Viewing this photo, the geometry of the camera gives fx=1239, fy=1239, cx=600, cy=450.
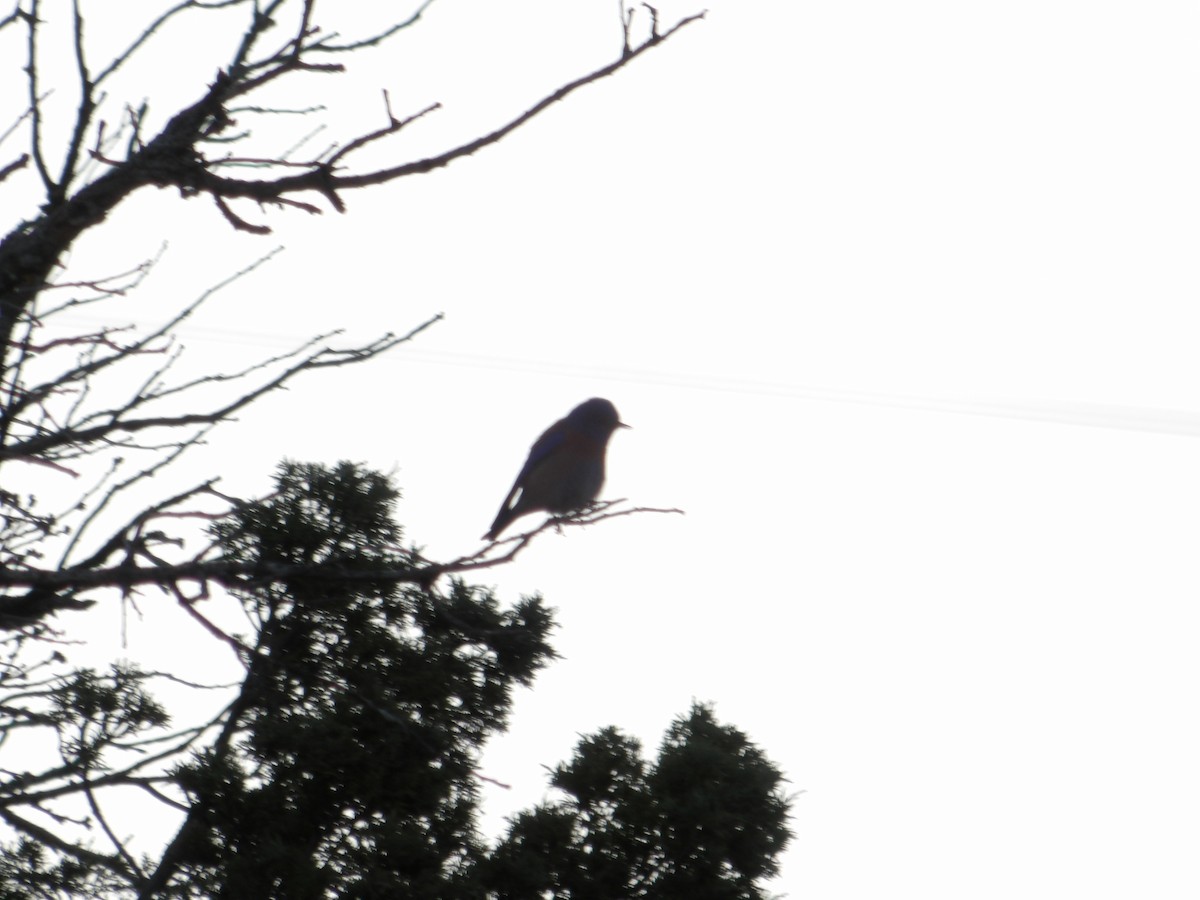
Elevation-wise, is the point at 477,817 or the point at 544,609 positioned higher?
the point at 544,609

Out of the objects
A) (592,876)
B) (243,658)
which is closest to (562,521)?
(243,658)

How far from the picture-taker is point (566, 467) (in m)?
7.71

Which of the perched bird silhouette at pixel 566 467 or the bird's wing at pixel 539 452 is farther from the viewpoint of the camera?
the bird's wing at pixel 539 452

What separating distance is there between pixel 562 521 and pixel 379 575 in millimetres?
697

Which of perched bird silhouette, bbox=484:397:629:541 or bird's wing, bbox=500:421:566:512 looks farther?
bird's wing, bbox=500:421:566:512

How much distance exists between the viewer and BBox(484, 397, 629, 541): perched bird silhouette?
7645 millimetres

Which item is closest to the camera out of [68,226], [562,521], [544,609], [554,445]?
[68,226]

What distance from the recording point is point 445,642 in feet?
17.3

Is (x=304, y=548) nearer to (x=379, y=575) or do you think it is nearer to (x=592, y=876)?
(x=592, y=876)

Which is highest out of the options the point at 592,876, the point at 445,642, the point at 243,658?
the point at 445,642

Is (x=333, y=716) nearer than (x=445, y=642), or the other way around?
(x=333, y=716)

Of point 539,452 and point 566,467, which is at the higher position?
point 539,452

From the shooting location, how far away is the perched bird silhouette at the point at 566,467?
7.64 metres

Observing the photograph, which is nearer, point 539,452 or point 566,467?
point 566,467
